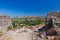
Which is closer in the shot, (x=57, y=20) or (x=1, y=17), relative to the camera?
(x=57, y=20)

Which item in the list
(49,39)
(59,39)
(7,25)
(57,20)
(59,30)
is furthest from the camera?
(7,25)

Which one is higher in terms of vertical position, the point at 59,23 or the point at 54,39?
the point at 59,23

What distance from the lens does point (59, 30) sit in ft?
59.7

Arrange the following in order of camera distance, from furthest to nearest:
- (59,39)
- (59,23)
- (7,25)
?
1. (7,25)
2. (59,23)
3. (59,39)

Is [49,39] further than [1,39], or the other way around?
[1,39]

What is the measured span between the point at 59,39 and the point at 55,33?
10.8 feet

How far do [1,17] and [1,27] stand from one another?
19.7 ft

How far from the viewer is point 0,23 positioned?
3753cm

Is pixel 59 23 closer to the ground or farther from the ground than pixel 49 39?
farther from the ground

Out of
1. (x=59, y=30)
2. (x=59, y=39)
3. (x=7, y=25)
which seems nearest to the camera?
(x=59, y=39)

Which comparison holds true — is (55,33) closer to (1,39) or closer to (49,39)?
(49,39)

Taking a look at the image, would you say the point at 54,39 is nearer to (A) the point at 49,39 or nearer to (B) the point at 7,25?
(A) the point at 49,39

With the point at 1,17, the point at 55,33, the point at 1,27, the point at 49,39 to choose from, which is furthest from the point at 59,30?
the point at 1,17

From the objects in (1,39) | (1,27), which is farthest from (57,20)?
(1,27)
